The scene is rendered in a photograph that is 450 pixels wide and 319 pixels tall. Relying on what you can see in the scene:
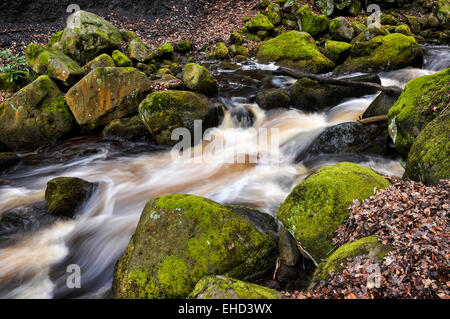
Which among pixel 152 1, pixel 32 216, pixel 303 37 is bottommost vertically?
pixel 32 216

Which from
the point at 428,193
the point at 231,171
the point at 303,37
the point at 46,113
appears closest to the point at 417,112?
the point at 428,193

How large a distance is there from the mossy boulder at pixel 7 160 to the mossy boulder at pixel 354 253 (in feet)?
29.1

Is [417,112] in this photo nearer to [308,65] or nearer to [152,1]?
[308,65]

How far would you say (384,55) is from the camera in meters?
12.5

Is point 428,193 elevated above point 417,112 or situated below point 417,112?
below

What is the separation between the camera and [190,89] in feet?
32.9

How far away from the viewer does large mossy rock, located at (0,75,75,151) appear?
28.1ft

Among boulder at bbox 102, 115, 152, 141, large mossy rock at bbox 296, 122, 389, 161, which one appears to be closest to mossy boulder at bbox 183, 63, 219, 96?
boulder at bbox 102, 115, 152, 141

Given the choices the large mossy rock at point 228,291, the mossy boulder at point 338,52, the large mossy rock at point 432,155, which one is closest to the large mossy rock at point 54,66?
the large mossy rock at point 228,291

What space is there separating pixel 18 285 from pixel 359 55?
14.8 m

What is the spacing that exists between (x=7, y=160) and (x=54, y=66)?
154 inches

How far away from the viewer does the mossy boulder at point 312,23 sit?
691 inches

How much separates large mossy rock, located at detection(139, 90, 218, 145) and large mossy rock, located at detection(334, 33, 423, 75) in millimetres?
7821

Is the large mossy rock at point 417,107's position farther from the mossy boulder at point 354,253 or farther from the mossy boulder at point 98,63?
the mossy boulder at point 98,63
